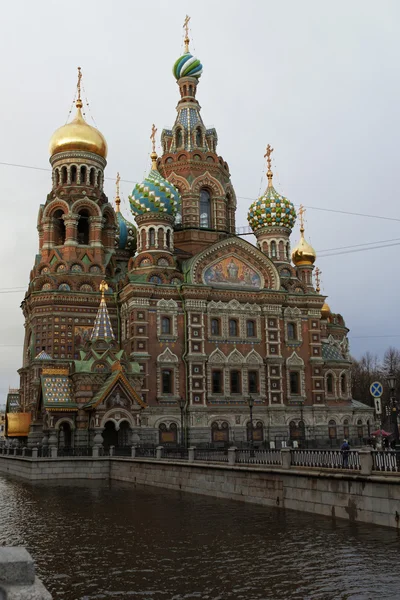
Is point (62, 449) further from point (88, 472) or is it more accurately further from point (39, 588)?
point (39, 588)

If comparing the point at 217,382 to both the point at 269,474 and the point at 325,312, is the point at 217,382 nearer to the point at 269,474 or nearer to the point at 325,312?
the point at 325,312

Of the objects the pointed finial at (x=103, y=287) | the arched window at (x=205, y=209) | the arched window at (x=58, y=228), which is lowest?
the pointed finial at (x=103, y=287)

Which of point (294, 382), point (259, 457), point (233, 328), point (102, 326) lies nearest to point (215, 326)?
point (233, 328)

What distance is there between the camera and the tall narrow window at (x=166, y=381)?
39.2m

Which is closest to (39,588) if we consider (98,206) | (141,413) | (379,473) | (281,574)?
(281,574)

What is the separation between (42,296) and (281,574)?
3182cm

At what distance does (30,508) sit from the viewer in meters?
21.0

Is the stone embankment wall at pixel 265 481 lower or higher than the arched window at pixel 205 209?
lower

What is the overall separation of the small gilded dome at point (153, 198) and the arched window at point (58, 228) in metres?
5.69

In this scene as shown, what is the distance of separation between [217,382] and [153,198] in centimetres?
1206

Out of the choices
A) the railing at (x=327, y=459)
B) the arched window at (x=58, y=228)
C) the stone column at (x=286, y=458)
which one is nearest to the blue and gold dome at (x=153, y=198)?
the arched window at (x=58, y=228)

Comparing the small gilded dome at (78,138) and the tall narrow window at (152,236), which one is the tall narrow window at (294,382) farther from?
the small gilded dome at (78,138)

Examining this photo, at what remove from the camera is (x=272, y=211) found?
44906 millimetres

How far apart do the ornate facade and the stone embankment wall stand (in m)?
2.97
